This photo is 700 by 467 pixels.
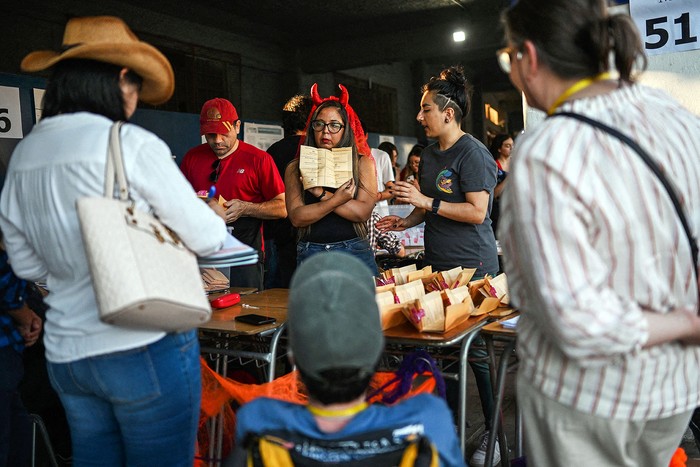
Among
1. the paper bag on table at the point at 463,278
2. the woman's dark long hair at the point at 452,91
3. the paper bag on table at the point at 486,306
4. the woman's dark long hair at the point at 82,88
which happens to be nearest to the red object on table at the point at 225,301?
the paper bag on table at the point at 463,278

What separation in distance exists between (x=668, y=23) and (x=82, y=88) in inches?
109

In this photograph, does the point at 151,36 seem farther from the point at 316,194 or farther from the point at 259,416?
the point at 259,416

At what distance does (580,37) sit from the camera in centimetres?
125

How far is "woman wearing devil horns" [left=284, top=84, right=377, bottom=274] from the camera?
324 cm

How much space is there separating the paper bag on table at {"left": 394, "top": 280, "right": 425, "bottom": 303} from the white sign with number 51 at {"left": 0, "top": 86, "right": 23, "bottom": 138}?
171 inches

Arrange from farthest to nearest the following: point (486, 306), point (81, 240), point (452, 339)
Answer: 1. point (486, 306)
2. point (452, 339)
3. point (81, 240)

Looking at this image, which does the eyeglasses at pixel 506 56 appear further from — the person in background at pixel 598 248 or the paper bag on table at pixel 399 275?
the paper bag on table at pixel 399 275

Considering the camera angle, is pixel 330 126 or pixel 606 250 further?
pixel 330 126

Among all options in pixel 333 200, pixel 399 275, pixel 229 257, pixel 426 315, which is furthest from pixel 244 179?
pixel 229 257

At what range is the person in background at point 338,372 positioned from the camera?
1194mm

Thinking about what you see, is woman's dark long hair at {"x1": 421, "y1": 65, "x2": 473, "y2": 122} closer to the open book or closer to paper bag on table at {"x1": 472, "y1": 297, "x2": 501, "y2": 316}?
the open book

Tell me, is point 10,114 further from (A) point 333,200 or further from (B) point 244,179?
(A) point 333,200

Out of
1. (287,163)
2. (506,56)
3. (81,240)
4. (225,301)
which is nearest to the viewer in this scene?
(506,56)

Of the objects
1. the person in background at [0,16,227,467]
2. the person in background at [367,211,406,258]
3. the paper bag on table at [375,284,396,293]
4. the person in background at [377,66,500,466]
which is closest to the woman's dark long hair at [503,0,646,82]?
the person in background at [0,16,227,467]
